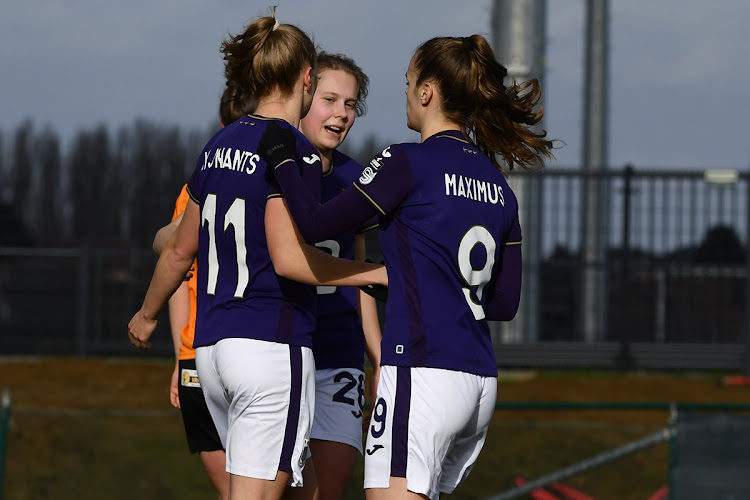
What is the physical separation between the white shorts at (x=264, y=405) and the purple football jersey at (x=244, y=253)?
0.17 ft

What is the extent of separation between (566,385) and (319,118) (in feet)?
31.3

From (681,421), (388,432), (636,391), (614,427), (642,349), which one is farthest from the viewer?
(642,349)

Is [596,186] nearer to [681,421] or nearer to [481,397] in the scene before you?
[681,421]

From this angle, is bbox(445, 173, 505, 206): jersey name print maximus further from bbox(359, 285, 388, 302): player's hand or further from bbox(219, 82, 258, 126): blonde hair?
bbox(219, 82, 258, 126): blonde hair

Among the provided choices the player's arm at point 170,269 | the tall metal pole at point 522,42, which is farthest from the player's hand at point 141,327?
the tall metal pole at point 522,42

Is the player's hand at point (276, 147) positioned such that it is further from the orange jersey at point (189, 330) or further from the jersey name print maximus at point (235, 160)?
the orange jersey at point (189, 330)

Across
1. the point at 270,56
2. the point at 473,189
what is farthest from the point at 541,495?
the point at 270,56

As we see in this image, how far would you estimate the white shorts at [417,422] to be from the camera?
3.24 m

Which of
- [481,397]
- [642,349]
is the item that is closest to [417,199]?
[481,397]

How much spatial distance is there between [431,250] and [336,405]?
1.20m

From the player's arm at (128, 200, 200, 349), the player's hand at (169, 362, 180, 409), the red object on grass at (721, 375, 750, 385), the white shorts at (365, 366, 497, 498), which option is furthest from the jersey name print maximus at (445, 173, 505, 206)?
the red object on grass at (721, 375, 750, 385)

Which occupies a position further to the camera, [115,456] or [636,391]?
[636,391]

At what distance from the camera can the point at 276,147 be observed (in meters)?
3.36

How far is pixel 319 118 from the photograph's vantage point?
4.43 m
